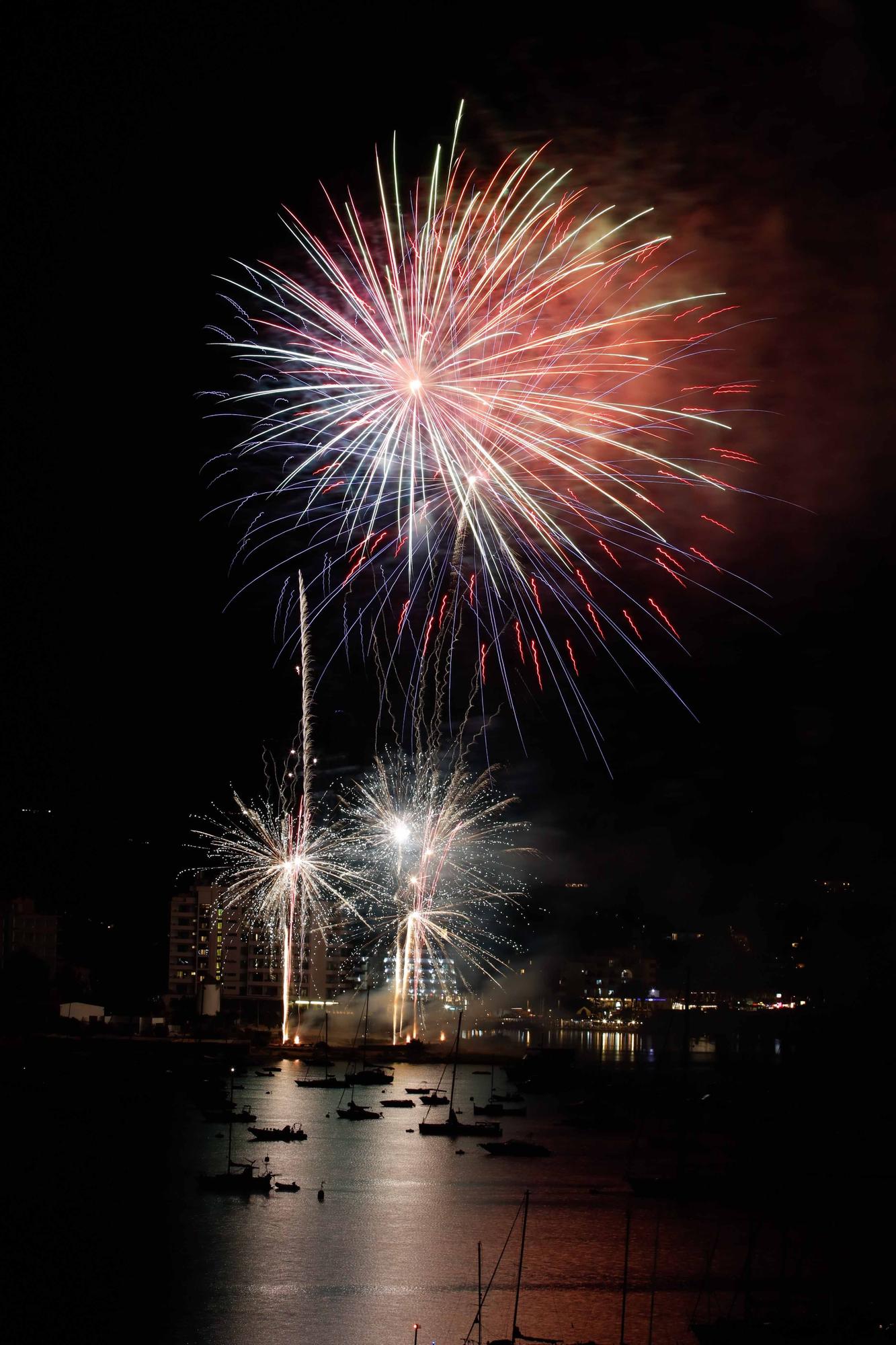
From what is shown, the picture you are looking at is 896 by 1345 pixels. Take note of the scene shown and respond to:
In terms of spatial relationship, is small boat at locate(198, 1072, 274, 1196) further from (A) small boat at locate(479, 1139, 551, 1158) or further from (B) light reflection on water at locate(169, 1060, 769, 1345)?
(A) small boat at locate(479, 1139, 551, 1158)

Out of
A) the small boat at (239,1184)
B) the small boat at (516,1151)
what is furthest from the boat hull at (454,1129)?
the small boat at (239,1184)

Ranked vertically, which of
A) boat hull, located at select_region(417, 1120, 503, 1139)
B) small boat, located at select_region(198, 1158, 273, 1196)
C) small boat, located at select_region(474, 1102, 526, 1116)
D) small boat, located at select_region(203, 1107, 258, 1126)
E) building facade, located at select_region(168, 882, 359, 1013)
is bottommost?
small boat, located at select_region(474, 1102, 526, 1116)

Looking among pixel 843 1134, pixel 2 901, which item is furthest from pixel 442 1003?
pixel 843 1134

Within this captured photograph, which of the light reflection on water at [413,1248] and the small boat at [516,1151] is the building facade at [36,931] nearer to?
the light reflection on water at [413,1248]

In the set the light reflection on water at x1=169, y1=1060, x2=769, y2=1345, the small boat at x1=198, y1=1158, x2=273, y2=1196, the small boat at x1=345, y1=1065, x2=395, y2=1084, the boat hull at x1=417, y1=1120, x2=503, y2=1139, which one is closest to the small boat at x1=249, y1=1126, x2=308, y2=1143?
the light reflection on water at x1=169, y1=1060, x2=769, y2=1345

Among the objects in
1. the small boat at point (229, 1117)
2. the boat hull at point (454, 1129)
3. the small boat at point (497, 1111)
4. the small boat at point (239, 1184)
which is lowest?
the small boat at point (497, 1111)

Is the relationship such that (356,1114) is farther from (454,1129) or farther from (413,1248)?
(413,1248)
